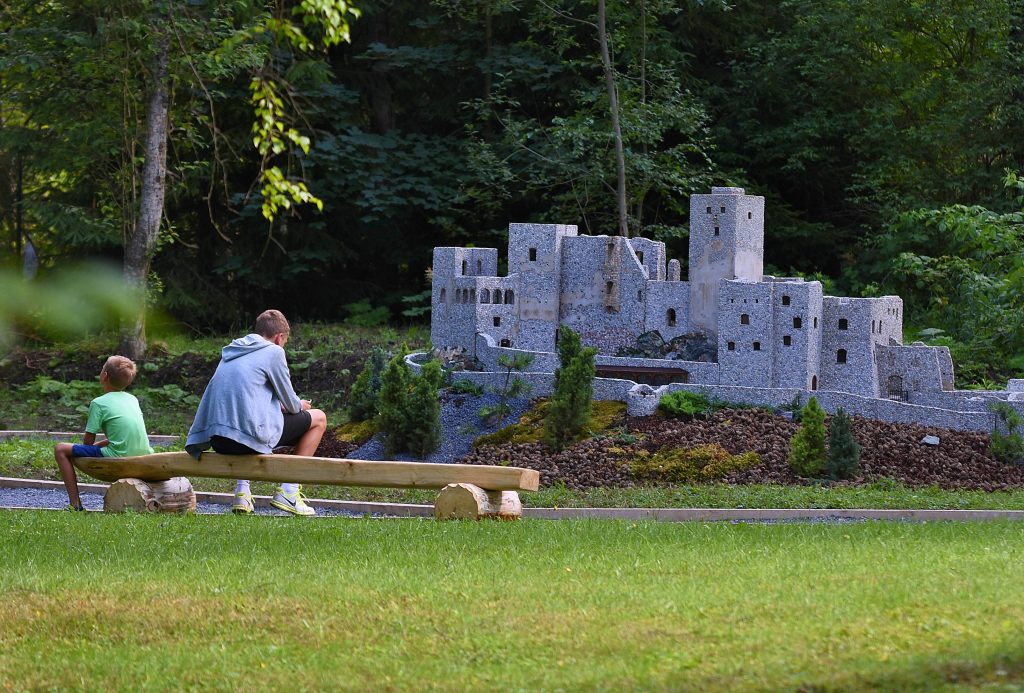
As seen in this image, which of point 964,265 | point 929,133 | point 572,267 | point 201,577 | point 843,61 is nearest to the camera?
point 201,577

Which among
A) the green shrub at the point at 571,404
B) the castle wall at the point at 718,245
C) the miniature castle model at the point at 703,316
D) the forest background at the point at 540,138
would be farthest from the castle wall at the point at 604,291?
the forest background at the point at 540,138

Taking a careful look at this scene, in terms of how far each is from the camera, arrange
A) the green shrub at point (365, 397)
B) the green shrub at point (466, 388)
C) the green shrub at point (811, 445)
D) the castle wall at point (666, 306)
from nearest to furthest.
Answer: the green shrub at point (811, 445) < the green shrub at point (365, 397) < the green shrub at point (466, 388) < the castle wall at point (666, 306)

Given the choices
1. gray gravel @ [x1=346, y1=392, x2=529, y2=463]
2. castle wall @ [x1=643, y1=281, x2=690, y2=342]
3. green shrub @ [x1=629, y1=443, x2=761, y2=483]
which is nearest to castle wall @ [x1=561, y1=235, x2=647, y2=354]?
castle wall @ [x1=643, y1=281, x2=690, y2=342]

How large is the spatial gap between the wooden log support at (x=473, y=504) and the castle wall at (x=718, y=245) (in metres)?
10.2

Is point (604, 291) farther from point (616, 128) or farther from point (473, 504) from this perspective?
point (473, 504)

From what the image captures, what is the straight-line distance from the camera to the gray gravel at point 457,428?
18.3 meters

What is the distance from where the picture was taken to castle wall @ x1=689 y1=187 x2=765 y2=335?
20.3 metres

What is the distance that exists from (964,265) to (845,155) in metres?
8.93

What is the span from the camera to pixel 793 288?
19094 millimetres

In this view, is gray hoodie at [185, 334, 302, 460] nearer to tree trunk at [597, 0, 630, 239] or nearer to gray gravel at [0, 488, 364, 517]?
gray gravel at [0, 488, 364, 517]

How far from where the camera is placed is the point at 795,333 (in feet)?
62.5

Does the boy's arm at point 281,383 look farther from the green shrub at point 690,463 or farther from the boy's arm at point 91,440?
the green shrub at point 690,463

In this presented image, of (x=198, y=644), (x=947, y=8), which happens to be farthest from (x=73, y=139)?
(x=198, y=644)

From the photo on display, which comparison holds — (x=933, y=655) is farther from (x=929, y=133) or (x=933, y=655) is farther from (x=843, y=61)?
(x=843, y=61)
